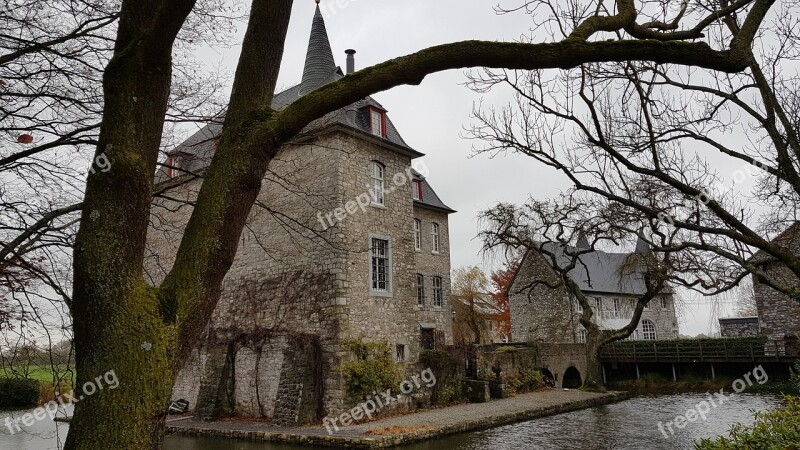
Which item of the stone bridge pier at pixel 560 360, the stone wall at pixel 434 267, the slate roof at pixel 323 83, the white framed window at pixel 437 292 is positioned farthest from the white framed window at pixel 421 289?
the slate roof at pixel 323 83

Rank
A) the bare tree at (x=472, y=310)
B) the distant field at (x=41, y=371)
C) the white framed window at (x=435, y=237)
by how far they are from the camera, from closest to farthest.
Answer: the distant field at (x=41, y=371)
the white framed window at (x=435, y=237)
the bare tree at (x=472, y=310)

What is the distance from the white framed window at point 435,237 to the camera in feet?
83.6

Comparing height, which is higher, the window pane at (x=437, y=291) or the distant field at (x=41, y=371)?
the window pane at (x=437, y=291)

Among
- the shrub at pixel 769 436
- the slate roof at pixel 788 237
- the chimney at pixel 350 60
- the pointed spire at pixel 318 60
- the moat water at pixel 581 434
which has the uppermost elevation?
the chimney at pixel 350 60

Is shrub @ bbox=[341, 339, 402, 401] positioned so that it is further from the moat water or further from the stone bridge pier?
the stone bridge pier

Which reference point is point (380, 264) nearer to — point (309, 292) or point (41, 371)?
point (309, 292)

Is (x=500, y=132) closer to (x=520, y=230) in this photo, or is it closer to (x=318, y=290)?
(x=318, y=290)

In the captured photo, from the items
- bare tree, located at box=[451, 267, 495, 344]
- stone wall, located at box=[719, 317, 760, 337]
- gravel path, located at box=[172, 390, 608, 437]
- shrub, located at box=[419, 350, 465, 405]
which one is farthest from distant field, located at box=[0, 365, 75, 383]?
stone wall, located at box=[719, 317, 760, 337]

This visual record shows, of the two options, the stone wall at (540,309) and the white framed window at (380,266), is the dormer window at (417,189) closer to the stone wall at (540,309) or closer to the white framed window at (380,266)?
the stone wall at (540,309)

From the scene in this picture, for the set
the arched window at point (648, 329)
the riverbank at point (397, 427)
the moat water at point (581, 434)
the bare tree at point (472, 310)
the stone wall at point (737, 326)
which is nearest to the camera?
the moat water at point (581, 434)

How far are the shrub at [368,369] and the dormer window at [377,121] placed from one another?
6373 millimetres

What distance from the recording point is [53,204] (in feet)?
18.7

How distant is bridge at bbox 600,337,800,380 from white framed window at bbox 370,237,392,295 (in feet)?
53.7

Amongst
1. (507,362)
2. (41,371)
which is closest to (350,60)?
(507,362)
